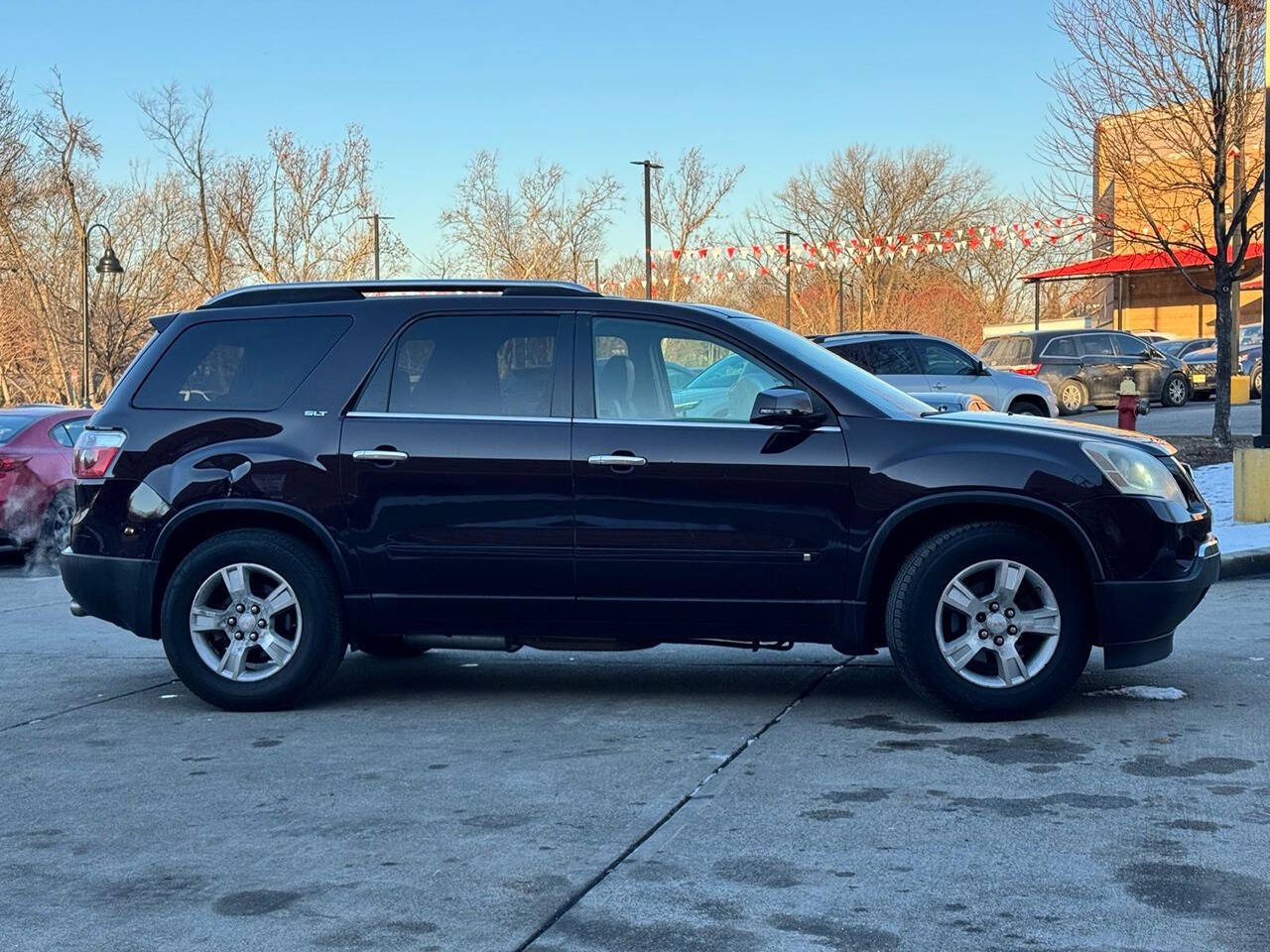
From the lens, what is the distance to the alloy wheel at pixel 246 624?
697cm

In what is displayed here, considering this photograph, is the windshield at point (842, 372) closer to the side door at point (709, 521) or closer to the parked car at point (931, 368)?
the side door at point (709, 521)

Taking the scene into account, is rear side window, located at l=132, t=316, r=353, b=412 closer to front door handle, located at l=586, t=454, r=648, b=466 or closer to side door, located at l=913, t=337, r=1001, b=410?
front door handle, located at l=586, t=454, r=648, b=466

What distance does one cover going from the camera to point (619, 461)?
662 cm

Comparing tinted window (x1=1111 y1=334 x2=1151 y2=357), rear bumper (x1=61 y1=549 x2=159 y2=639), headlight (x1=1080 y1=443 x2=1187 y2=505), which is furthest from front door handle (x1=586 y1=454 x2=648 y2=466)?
tinted window (x1=1111 y1=334 x2=1151 y2=357)

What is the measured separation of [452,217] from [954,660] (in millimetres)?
43588

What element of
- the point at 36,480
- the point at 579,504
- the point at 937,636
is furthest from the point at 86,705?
the point at 36,480

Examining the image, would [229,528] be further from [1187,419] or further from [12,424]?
[1187,419]

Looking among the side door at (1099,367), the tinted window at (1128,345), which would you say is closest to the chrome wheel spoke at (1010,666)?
the side door at (1099,367)

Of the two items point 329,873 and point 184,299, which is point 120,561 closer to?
point 329,873

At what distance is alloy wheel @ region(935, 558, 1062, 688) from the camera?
6.43 metres

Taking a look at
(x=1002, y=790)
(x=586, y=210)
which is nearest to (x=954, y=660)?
(x=1002, y=790)

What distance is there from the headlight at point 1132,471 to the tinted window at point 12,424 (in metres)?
10.4

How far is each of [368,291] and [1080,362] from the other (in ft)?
81.5

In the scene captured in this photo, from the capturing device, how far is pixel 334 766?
5.93m
